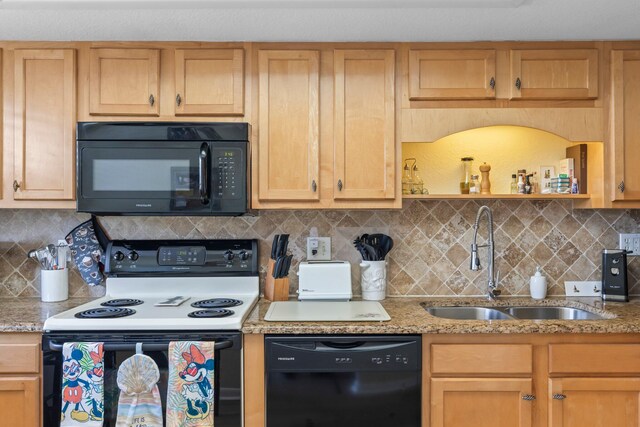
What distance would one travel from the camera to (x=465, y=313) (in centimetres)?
237

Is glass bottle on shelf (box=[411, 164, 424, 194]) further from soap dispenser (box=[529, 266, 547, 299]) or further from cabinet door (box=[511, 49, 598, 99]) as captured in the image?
soap dispenser (box=[529, 266, 547, 299])

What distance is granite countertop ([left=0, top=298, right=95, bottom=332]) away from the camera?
6.16 feet

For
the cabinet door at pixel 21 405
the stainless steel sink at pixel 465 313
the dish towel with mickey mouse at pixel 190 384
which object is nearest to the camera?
the dish towel with mickey mouse at pixel 190 384

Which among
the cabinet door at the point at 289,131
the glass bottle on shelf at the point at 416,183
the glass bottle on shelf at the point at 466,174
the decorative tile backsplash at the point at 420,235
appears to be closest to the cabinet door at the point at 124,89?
the cabinet door at the point at 289,131

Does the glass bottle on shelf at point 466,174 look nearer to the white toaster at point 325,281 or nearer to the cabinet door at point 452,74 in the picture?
the cabinet door at point 452,74

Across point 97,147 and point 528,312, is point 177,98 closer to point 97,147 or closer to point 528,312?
point 97,147

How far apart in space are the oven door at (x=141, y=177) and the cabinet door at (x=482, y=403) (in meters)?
1.27

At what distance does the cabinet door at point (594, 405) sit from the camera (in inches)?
73.2

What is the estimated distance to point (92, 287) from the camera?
2.49 metres

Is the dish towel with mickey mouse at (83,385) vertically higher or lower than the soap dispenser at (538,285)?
lower

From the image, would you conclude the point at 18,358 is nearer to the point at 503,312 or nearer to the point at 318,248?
the point at 318,248

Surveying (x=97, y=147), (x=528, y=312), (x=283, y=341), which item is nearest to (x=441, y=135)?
(x=528, y=312)

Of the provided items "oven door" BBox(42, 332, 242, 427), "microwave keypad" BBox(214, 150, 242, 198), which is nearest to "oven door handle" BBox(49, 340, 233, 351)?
"oven door" BBox(42, 332, 242, 427)

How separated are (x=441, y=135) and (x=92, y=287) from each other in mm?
1943
